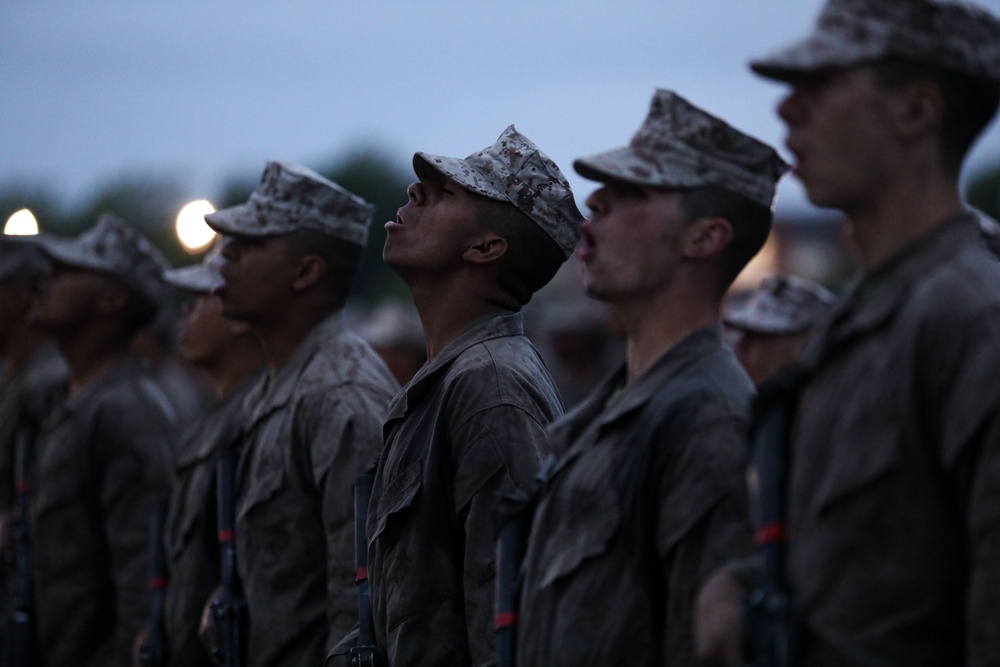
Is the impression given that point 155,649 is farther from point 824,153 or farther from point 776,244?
point 776,244

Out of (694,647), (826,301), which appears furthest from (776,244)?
(694,647)

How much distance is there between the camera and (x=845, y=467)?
2.87 meters

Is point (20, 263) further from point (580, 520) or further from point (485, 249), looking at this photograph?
point (580, 520)

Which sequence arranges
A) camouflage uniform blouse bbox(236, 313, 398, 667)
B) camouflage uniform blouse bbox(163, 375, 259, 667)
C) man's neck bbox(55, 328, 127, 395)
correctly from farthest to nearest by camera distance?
man's neck bbox(55, 328, 127, 395) → camouflage uniform blouse bbox(163, 375, 259, 667) → camouflage uniform blouse bbox(236, 313, 398, 667)

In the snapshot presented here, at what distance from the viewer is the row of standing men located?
112 inches

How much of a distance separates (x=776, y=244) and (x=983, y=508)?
83.6 m

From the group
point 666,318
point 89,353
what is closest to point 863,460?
point 666,318

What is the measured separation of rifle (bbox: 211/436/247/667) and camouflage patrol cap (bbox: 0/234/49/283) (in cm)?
426

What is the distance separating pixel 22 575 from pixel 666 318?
19.0ft

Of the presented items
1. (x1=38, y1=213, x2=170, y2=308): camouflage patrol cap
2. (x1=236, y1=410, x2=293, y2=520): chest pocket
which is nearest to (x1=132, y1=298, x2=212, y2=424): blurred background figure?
(x1=38, y1=213, x2=170, y2=308): camouflage patrol cap

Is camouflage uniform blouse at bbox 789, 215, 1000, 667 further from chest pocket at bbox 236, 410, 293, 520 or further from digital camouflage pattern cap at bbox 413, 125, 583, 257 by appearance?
chest pocket at bbox 236, 410, 293, 520

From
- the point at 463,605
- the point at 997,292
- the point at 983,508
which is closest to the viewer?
the point at 983,508

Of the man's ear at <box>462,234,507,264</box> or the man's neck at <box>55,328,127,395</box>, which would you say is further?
the man's neck at <box>55,328,127,395</box>

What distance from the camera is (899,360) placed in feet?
9.45
